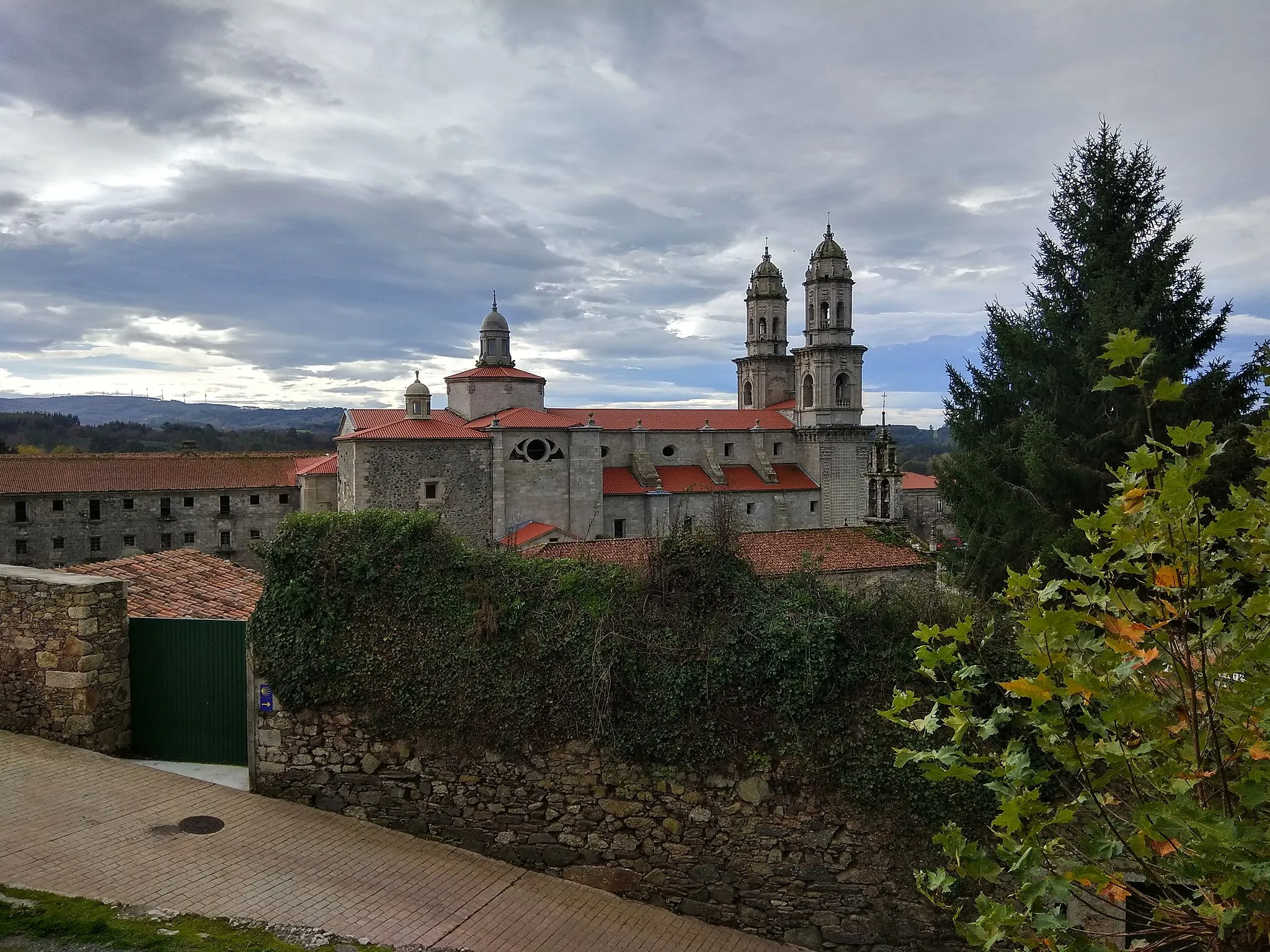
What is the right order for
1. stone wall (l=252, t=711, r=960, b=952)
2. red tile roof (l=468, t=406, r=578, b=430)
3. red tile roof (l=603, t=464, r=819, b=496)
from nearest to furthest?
stone wall (l=252, t=711, r=960, b=952), red tile roof (l=468, t=406, r=578, b=430), red tile roof (l=603, t=464, r=819, b=496)

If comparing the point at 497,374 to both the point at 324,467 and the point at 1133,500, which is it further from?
the point at 1133,500

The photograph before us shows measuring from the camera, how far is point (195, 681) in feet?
30.8

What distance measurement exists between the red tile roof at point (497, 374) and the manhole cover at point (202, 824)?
2747cm

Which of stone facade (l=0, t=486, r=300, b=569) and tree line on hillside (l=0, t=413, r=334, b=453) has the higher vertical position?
tree line on hillside (l=0, t=413, r=334, b=453)

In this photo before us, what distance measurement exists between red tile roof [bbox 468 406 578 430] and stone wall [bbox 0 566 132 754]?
2284cm

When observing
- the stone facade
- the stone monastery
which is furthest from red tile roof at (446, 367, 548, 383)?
the stone facade

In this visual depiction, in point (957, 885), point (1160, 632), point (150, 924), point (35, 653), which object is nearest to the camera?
point (1160, 632)

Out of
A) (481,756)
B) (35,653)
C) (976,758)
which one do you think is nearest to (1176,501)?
(976,758)

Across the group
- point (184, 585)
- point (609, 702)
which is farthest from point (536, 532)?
point (609, 702)

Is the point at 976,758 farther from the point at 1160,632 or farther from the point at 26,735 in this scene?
the point at 26,735

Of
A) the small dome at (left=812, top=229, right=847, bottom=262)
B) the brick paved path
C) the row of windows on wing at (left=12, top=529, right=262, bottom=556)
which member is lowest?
the brick paved path

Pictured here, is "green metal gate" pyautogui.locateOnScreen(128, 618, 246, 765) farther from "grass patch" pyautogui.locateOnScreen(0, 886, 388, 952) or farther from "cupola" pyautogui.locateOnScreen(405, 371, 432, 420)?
"cupola" pyautogui.locateOnScreen(405, 371, 432, 420)

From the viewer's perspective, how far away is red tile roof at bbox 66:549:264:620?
10.1 metres

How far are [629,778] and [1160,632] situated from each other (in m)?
5.34
